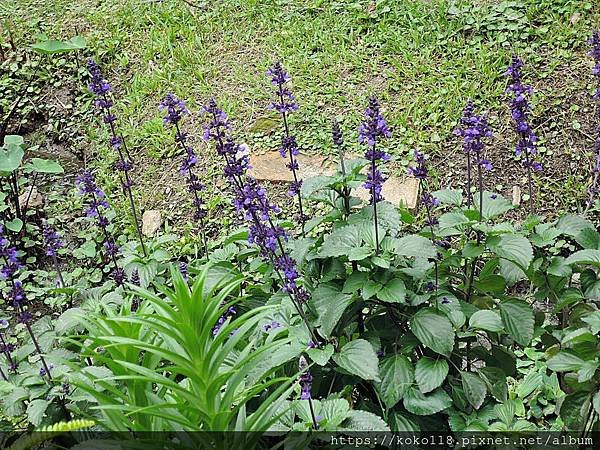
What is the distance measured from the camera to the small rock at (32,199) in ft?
15.0

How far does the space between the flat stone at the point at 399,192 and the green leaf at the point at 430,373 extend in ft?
5.69

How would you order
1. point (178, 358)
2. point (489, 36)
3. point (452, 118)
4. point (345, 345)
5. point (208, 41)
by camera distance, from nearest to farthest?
point (178, 358) → point (345, 345) → point (452, 118) → point (489, 36) → point (208, 41)

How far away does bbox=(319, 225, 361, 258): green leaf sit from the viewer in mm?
2332

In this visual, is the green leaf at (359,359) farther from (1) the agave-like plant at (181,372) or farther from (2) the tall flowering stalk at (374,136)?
(2) the tall flowering stalk at (374,136)

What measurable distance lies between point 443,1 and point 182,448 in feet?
13.0

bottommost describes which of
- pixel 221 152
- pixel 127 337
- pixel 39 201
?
pixel 39 201

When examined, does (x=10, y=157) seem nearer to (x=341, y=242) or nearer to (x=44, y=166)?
(x=44, y=166)

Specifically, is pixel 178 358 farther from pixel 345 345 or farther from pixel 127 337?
A: pixel 345 345

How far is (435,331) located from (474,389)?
0.23 m

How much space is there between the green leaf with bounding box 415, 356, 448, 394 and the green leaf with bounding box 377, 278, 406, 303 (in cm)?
24

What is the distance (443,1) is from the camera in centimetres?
501

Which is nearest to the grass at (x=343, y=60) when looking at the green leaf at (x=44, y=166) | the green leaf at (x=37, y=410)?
the green leaf at (x=44, y=166)

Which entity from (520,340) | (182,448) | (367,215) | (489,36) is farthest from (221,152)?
(489,36)

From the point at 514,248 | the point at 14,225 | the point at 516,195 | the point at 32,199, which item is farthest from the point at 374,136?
the point at 32,199
